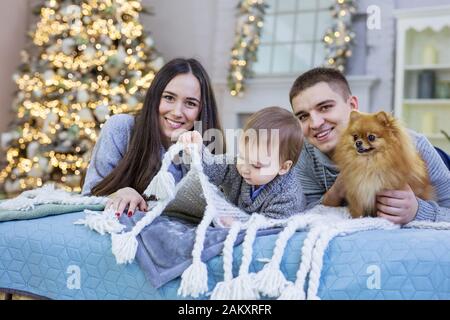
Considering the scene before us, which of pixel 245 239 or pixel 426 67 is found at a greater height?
pixel 426 67

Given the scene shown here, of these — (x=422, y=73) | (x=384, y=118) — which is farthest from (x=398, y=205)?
(x=422, y=73)

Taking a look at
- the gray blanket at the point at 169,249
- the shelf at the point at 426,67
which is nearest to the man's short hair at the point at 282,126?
the gray blanket at the point at 169,249

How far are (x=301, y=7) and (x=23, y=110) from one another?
8.03 feet

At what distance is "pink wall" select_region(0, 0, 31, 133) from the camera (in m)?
4.74

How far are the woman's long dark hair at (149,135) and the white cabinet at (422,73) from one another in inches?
97.2

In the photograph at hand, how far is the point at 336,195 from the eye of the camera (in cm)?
141

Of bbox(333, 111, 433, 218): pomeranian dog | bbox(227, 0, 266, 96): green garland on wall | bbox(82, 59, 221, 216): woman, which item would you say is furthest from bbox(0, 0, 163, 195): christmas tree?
bbox(333, 111, 433, 218): pomeranian dog

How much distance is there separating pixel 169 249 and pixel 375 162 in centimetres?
55

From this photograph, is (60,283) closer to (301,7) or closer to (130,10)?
(130,10)

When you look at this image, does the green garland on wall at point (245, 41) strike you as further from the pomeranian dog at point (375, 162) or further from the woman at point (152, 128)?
the pomeranian dog at point (375, 162)

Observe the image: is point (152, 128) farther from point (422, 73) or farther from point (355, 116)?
point (422, 73)

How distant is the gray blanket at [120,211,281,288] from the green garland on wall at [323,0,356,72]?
3.10 m

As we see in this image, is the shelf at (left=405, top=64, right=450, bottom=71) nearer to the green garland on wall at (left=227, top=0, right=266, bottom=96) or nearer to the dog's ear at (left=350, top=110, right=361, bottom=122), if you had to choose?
the green garland on wall at (left=227, top=0, right=266, bottom=96)

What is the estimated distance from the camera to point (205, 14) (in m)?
4.67
